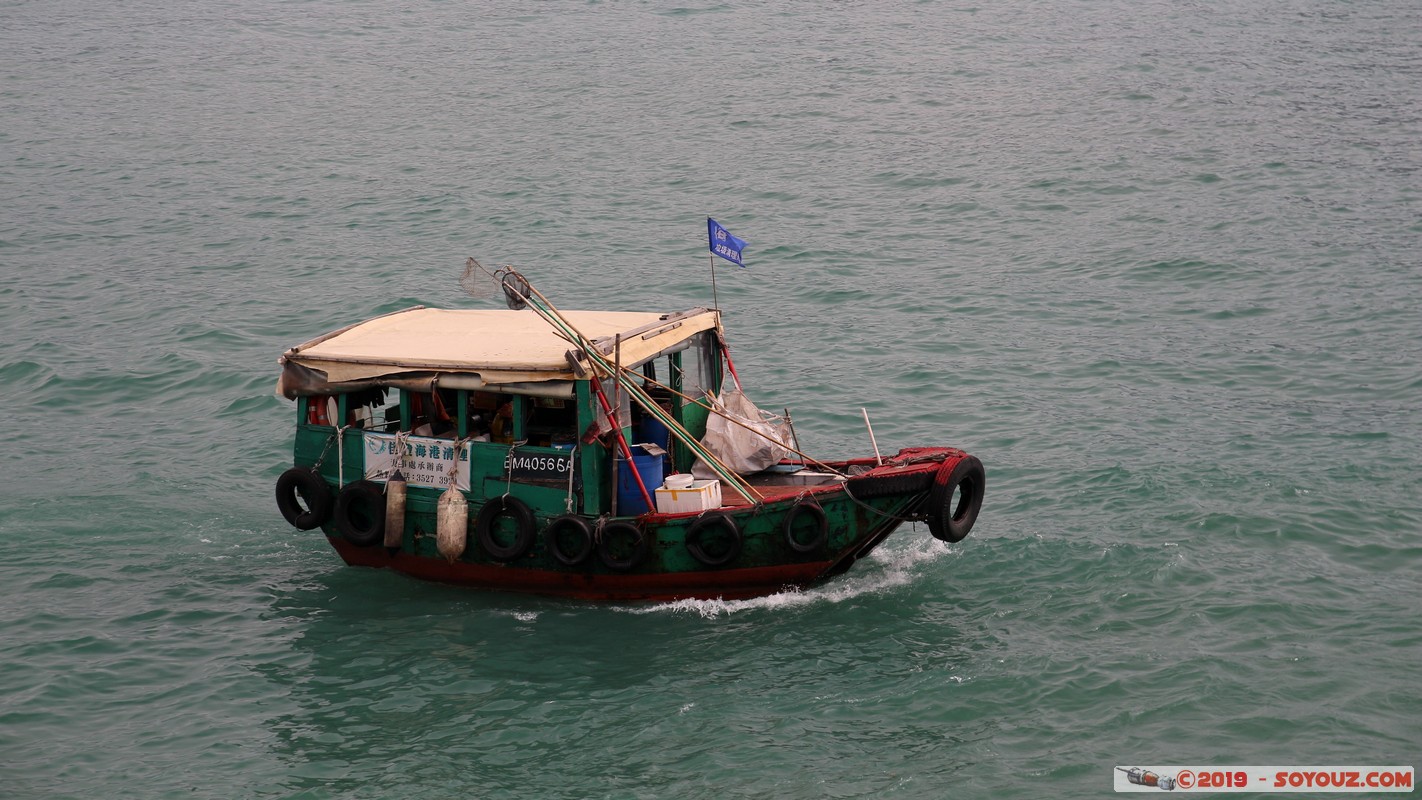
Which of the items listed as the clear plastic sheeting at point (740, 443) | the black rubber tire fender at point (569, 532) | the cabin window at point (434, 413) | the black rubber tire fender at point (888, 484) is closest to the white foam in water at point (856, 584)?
the black rubber tire fender at point (569, 532)

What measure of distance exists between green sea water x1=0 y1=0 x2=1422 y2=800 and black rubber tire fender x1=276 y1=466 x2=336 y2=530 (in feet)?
2.37

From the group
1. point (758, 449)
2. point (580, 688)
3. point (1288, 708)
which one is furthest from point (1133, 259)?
point (580, 688)

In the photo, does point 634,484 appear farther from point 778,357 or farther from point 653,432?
point 778,357

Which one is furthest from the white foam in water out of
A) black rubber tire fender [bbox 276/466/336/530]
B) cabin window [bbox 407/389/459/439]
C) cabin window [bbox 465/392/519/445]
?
black rubber tire fender [bbox 276/466/336/530]

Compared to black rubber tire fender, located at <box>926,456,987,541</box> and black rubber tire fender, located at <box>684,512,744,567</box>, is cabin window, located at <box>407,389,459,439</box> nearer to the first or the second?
black rubber tire fender, located at <box>684,512,744,567</box>

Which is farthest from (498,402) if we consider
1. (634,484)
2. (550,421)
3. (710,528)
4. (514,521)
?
(710,528)

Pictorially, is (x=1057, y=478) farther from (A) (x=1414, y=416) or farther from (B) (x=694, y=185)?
(B) (x=694, y=185)

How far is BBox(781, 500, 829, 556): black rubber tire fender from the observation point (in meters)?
12.7

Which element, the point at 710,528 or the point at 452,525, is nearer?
the point at 710,528

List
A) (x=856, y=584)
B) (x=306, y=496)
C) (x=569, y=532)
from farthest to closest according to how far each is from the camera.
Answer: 1. (x=306, y=496)
2. (x=856, y=584)
3. (x=569, y=532)

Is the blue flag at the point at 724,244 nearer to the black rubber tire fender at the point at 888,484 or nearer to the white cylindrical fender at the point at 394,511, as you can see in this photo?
the black rubber tire fender at the point at 888,484

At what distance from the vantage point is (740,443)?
46.4 ft

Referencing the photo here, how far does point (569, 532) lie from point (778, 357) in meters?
8.16

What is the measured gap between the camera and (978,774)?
35.1 ft
